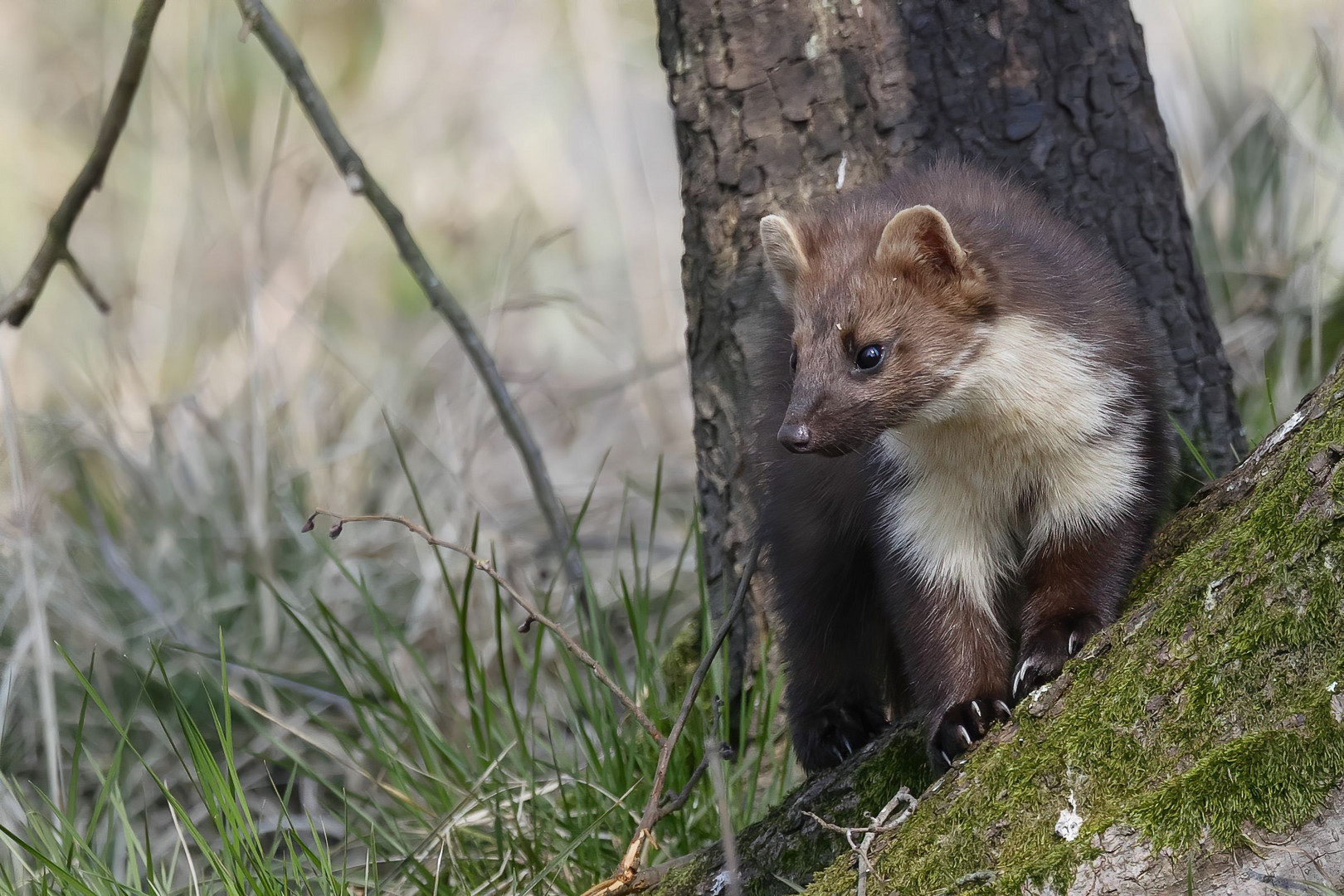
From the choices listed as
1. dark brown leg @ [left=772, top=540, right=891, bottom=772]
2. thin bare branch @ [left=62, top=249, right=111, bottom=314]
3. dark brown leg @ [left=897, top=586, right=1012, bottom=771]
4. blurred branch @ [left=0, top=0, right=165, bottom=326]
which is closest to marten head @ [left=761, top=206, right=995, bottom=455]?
dark brown leg @ [left=897, top=586, right=1012, bottom=771]

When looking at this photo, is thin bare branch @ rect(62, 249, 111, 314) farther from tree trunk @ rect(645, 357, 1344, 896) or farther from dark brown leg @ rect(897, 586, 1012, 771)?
tree trunk @ rect(645, 357, 1344, 896)

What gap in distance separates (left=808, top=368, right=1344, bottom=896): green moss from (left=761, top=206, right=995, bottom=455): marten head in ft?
2.21

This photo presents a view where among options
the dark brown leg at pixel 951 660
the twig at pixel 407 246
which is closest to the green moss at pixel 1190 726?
the dark brown leg at pixel 951 660

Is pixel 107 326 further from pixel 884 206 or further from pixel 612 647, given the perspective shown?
pixel 884 206

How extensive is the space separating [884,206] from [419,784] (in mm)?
2166

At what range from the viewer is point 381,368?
7285mm

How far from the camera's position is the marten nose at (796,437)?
283 cm

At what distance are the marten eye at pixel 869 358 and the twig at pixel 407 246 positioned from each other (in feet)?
4.55

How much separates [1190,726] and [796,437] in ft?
3.19

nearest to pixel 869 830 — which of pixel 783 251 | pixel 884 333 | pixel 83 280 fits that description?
pixel 884 333

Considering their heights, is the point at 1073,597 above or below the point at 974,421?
below

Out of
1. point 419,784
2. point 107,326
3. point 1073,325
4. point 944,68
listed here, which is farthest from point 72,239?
point 1073,325

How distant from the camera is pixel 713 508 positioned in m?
4.29

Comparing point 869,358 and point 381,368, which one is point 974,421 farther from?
point 381,368
